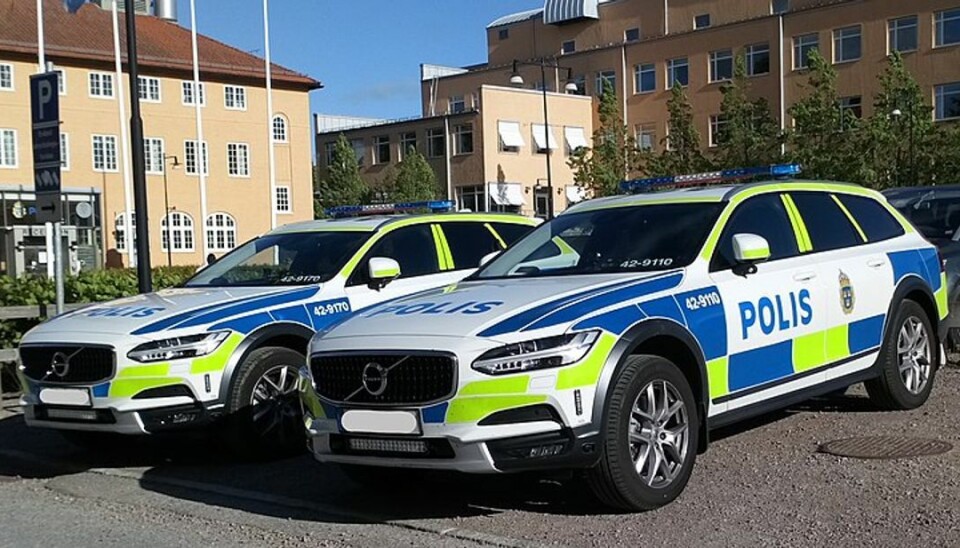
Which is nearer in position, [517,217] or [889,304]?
[889,304]

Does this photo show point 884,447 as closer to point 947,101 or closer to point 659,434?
point 659,434

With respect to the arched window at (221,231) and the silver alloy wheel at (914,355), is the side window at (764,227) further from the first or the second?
the arched window at (221,231)

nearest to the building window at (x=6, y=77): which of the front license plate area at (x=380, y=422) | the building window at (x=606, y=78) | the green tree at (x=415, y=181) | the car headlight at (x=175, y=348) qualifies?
the green tree at (x=415, y=181)

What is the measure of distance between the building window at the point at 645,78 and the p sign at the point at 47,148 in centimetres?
5706

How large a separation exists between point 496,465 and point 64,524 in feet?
9.18

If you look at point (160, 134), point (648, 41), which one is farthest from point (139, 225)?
point (648, 41)

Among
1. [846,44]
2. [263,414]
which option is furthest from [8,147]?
[263,414]

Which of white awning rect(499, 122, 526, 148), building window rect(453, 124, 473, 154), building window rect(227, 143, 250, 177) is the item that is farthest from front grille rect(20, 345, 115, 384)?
building window rect(453, 124, 473, 154)

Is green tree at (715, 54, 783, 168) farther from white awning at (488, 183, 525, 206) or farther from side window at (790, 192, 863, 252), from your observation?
side window at (790, 192, 863, 252)

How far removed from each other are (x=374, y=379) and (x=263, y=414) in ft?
8.06

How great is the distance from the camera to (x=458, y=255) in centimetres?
1008

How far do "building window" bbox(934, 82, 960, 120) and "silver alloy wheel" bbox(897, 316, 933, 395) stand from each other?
167 ft

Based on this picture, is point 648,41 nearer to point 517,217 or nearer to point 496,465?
point 517,217

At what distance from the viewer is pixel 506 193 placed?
6756 centimetres
